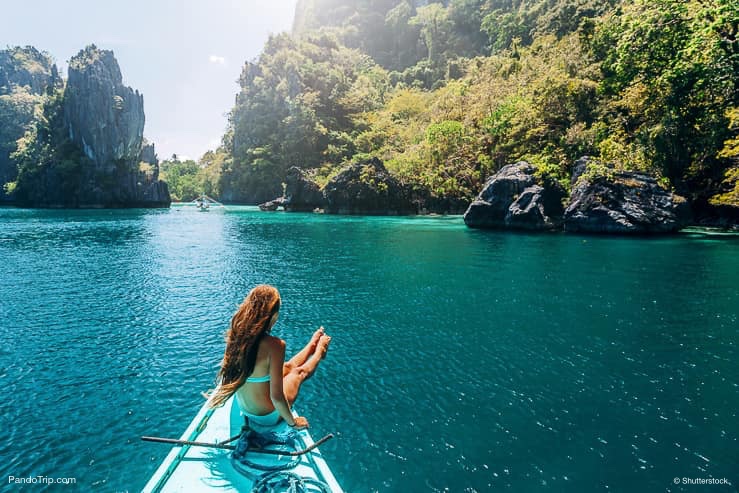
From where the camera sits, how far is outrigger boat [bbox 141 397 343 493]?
4148mm

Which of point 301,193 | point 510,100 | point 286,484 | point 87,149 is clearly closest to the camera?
point 286,484

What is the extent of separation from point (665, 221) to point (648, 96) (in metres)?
12.3

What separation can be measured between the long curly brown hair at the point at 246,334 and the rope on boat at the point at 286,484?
3.24ft

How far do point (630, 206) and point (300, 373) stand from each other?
3382 centimetres

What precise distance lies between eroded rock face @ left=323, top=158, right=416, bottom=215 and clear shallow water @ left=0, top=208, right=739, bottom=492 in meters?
37.7

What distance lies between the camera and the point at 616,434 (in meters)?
6.49

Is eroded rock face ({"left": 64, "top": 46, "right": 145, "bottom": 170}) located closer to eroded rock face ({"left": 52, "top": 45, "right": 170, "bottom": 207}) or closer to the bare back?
eroded rock face ({"left": 52, "top": 45, "right": 170, "bottom": 207})

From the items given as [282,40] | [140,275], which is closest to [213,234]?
[140,275]

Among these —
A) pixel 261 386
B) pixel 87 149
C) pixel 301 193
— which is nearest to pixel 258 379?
pixel 261 386

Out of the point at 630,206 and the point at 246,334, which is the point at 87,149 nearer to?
the point at 630,206

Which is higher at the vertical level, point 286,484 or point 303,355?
point 303,355

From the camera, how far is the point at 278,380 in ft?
14.9

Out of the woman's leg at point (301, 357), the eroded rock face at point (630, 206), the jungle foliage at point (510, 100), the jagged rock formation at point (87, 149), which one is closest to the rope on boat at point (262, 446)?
the woman's leg at point (301, 357)

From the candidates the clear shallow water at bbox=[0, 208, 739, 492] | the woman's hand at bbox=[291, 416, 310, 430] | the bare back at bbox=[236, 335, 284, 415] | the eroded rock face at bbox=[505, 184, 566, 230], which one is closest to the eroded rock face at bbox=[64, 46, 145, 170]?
the clear shallow water at bbox=[0, 208, 739, 492]
